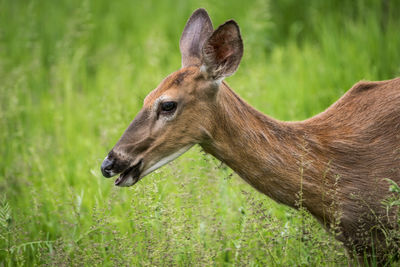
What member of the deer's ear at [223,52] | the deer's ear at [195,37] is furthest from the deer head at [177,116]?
the deer's ear at [195,37]

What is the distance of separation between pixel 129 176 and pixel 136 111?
273 cm

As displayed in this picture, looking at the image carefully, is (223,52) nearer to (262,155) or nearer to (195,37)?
(195,37)

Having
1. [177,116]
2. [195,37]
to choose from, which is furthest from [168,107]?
[195,37]

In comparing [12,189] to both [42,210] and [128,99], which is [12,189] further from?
[128,99]

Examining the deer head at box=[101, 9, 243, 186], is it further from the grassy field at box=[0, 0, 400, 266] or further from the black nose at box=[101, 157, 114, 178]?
the grassy field at box=[0, 0, 400, 266]

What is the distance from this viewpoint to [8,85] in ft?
21.4

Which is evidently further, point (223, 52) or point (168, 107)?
point (223, 52)

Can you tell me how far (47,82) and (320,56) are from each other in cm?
378

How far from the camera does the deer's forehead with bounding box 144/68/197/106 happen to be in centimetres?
328

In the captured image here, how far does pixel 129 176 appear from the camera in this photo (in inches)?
127

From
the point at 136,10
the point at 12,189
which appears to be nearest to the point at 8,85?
the point at 12,189

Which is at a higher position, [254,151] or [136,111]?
[254,151]

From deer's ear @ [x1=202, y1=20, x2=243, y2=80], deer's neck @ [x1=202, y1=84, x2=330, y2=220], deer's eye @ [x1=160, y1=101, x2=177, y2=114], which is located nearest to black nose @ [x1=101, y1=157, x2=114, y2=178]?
deer's eye @ [x1=160, y1=101, x2=177, y2=114]

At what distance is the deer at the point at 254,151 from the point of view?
3.25 meters
